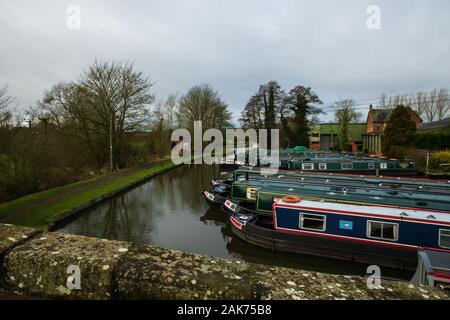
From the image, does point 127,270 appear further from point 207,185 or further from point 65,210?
point 207,185

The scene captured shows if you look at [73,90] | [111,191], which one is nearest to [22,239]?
[111,191]

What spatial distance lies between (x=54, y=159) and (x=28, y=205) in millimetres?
7629

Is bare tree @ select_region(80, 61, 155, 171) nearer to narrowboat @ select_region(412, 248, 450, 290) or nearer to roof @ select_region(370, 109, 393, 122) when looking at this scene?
narrowboat @ select_region(412, 248, 450, 290)

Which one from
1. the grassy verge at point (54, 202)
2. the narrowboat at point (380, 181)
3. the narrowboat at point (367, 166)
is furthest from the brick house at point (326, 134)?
the grassy verge at point (54, 202)

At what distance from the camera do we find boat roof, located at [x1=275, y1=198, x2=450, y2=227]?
8109mm

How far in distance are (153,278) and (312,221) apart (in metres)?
8.42

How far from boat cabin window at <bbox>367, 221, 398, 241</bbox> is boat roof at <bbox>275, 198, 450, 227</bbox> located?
0.24 meters

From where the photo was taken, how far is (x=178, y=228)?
41.2ft

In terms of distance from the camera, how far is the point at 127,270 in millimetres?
1789

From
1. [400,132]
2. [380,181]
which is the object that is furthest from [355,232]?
[400,132]

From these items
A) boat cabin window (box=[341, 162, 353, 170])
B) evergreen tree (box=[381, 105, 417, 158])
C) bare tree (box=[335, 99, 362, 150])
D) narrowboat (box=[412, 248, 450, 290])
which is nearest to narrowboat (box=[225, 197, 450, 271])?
narrowboat (box=[412, 248, 450, 290])

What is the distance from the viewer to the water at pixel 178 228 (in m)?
9.07

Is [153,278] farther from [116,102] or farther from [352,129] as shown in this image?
[352,129]

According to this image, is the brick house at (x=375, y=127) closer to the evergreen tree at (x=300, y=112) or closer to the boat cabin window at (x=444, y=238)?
the evergreen tree at (x=300, y=112)
